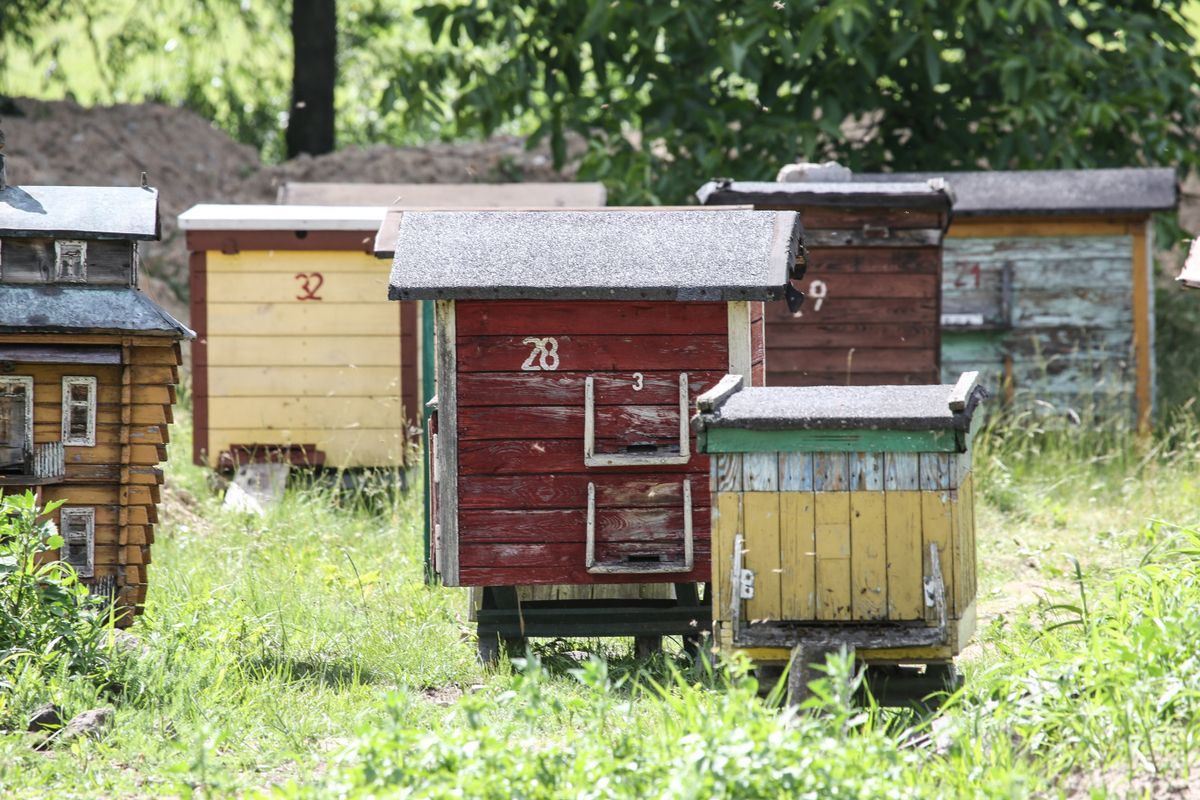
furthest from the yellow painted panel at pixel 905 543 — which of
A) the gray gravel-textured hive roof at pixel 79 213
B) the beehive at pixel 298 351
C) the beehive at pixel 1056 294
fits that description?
the beehive at pixel 1056 294

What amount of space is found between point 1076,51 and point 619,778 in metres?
10.1

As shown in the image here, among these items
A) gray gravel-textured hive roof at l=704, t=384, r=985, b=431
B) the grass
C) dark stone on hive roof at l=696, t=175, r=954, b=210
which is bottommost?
the grass

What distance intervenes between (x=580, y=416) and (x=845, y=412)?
5.04ft

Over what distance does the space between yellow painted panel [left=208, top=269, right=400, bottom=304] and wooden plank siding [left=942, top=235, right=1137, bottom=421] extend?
4666 millimetres

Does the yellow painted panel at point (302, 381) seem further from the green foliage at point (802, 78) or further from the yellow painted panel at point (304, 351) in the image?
the green foliage at point (802, 78)

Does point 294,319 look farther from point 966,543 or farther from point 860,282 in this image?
point 966,543

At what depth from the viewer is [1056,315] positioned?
1155 cm

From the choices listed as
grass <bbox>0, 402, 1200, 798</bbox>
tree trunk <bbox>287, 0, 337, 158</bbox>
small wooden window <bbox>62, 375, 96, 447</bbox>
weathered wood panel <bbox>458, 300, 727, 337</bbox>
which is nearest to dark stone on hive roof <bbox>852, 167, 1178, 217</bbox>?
grass <bbox>0, 402, 1200, 798</bbox>

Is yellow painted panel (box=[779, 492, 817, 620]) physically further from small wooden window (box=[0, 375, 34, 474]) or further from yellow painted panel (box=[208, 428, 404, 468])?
yellow painted panel (box=[208, 428, 404, 468])

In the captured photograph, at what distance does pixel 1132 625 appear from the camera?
5.40 meters

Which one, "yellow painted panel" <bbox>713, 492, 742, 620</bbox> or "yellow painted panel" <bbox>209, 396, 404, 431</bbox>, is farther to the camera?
"yellow painted panel" <bbox>209, 396, 404, 431</bbox>

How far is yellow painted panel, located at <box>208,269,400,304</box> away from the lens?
9875 mm

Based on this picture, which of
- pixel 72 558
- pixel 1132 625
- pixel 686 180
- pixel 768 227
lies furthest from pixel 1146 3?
pixel 72 558

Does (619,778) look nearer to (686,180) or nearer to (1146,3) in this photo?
(686,180)
